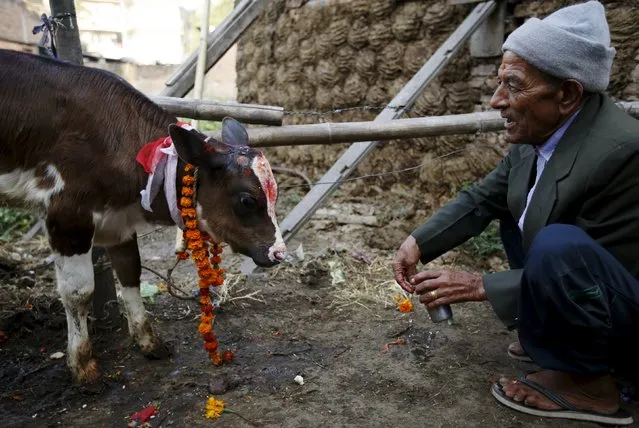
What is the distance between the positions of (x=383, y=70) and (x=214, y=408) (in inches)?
180

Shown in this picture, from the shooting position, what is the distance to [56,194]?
9.04ft

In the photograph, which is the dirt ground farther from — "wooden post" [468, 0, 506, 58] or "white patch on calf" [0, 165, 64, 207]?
"wooden post" [468, 0, 506, 58]

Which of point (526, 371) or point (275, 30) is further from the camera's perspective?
point (275, 30)

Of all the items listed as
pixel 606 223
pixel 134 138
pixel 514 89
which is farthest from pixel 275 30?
pixel 606 223

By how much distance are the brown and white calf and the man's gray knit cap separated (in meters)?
1.33

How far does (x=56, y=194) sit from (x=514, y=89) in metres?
2.18

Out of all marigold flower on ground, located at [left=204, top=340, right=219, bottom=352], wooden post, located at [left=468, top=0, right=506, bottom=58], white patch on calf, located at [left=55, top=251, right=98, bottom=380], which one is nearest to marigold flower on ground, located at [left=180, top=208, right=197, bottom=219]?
white patch on calf, located at [left=55, top=251, right=98, bottom=380]

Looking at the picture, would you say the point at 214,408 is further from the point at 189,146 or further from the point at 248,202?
the point at 189,146

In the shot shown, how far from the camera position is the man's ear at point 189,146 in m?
2.69

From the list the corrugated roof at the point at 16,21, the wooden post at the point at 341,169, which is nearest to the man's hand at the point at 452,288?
the wooden post at the point at 341,169

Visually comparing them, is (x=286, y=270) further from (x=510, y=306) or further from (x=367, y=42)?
(x=367, y=42)

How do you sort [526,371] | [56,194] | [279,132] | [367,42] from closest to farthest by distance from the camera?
[56,194], [526,371], [279,132], [367,42]

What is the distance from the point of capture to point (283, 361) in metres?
3.16

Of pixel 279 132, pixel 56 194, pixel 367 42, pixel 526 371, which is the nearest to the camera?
pixel 56 194
